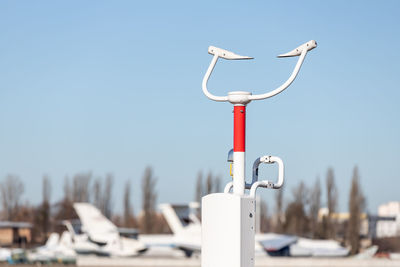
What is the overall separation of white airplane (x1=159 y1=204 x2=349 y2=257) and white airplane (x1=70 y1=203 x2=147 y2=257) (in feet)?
8.62

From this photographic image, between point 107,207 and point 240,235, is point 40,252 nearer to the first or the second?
point 107,207

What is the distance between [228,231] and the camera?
571 cm

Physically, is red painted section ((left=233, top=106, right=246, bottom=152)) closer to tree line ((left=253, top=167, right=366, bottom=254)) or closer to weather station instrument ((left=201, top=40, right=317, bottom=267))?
weather station instrument ((left=201, top=40, right=317, bottom=267))

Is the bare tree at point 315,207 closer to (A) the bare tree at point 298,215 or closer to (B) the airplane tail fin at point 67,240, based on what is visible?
(A) the bare tree at point 298,215

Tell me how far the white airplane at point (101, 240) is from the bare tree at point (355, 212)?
50.1ft

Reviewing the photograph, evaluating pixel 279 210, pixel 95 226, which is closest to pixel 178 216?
pixel 95 226

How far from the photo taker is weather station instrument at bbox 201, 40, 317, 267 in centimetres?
568

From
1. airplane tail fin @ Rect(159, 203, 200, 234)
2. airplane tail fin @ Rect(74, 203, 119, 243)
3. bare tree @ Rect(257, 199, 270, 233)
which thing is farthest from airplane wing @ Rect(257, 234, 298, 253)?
bare tree @ Rect(257, 199, 270, 233)

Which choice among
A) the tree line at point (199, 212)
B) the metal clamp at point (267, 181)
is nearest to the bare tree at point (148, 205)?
the tree line at point (199, 212)

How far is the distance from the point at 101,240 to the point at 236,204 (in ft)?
111

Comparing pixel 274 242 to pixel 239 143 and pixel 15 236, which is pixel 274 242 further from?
pixel 15 236

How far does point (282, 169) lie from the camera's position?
616 centimetres

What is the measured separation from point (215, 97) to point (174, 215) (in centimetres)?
3210

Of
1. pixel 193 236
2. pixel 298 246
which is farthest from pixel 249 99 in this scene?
pixel 298 246
